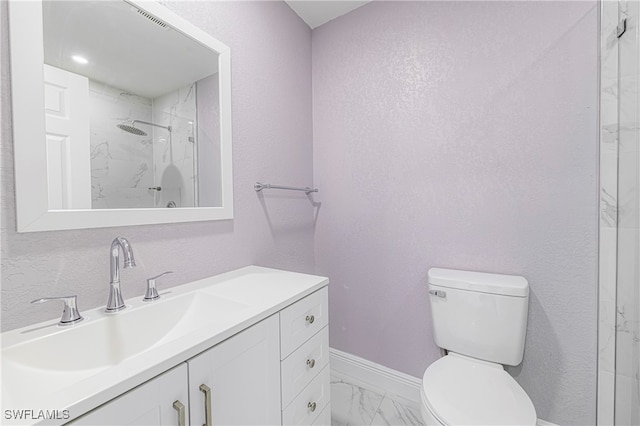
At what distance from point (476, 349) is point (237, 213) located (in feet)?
4.18

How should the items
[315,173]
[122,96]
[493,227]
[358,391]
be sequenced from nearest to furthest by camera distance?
1. [122,96]
2. [493,227]
3. [358,391]
4. [315,173]

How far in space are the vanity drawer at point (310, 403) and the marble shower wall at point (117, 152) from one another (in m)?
0.89

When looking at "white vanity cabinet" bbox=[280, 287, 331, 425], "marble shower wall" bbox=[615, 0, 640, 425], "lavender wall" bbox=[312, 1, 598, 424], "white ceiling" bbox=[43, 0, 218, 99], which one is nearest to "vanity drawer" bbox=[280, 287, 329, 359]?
"white vanity cabinet" bbox=[280, 287, 331, 425]

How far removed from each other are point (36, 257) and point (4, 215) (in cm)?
13

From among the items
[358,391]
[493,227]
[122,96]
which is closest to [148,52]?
[122,96]

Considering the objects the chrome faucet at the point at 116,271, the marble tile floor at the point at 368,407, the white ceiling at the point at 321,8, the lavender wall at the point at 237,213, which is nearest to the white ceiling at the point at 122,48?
the lavender wall at the point at 237,213

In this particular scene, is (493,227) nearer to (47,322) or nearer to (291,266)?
(291,266)

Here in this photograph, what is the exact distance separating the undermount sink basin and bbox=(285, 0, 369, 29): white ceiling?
5.73ft

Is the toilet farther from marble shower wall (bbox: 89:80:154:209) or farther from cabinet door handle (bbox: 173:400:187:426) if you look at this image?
marble shower wall (bbox: 89:80:154:209)

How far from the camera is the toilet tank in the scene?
113 centimetres

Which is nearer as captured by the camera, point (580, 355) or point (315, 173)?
point (580, 355)

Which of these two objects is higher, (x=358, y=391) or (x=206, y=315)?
(x=206, y=315)

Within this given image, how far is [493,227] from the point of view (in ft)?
4.26

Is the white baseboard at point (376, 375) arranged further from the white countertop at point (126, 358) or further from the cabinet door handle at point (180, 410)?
the cabinet door handle at point (180, 410)
